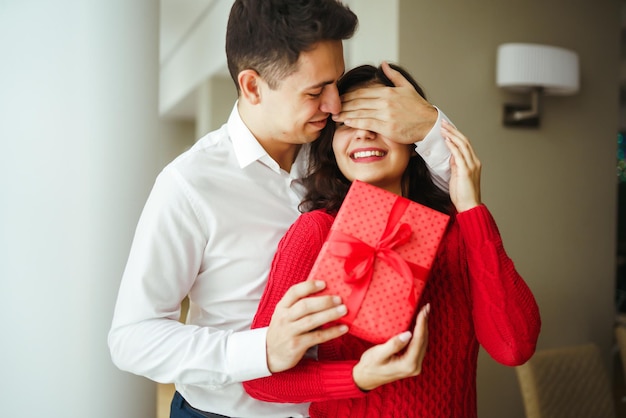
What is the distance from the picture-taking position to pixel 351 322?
868 millimetres

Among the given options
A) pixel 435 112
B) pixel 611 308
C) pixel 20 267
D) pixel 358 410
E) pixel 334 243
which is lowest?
pixel 611 308

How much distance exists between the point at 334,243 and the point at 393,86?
48cm

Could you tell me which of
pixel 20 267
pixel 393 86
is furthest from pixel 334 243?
pixel 20 267

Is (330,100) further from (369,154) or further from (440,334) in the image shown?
(440,334)

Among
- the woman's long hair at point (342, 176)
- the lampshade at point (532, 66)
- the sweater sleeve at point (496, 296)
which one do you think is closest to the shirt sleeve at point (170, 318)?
the woman's long hair at point (342, 176)

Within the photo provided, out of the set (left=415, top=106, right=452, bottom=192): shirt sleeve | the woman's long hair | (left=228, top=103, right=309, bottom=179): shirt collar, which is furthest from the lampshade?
(left=228, top=103, right=309, bottom=179): shirt collar

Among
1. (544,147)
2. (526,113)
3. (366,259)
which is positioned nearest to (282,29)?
(366,259)

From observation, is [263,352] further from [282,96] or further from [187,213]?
[282,96]

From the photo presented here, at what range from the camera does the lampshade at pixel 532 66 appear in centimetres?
254

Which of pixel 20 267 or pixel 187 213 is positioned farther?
pixel 20 267

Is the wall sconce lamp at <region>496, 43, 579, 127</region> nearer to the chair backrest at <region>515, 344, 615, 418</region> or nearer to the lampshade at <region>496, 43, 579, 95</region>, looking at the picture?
the lampshade at <region>496, 43, 579, 95</region>

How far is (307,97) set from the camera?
111 centimetres

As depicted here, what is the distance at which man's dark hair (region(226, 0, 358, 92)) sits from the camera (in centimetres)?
108

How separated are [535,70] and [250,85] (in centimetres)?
187
